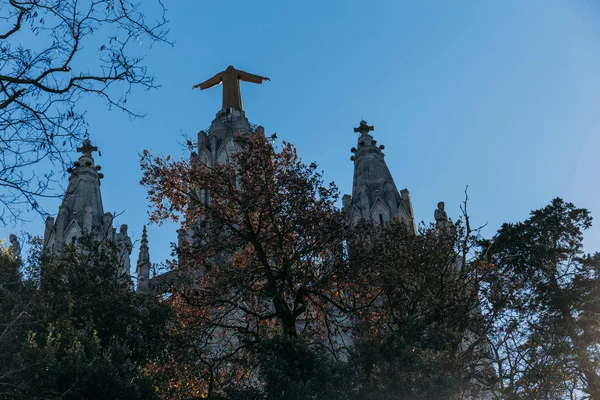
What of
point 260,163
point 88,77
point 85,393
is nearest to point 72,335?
point 85,393

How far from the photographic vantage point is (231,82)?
43469 mm

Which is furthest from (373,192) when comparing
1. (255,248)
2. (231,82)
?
(255,248)

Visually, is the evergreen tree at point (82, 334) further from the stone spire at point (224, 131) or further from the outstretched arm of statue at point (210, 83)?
the outstretched arm of statue at point (210, 83)

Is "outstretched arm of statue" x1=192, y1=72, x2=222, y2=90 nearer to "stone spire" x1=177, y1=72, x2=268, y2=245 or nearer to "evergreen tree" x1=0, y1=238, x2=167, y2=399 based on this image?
"stone spire" x1=177, y1=72, x2=268, y2=245

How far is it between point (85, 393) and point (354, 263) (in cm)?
688

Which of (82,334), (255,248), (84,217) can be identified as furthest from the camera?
(84,217)

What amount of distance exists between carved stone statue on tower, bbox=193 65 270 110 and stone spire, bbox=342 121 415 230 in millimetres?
8350

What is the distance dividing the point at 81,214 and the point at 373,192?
13.5 m

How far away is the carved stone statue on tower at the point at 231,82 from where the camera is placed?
4250cm

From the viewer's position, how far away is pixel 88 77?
1062 cm

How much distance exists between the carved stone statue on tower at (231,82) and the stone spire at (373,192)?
8.35 meters

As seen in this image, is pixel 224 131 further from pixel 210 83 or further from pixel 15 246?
pixel 15 246

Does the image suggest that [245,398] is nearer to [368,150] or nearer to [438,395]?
Answer: [438,395]

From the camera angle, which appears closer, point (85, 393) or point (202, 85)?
point (85, 393)
